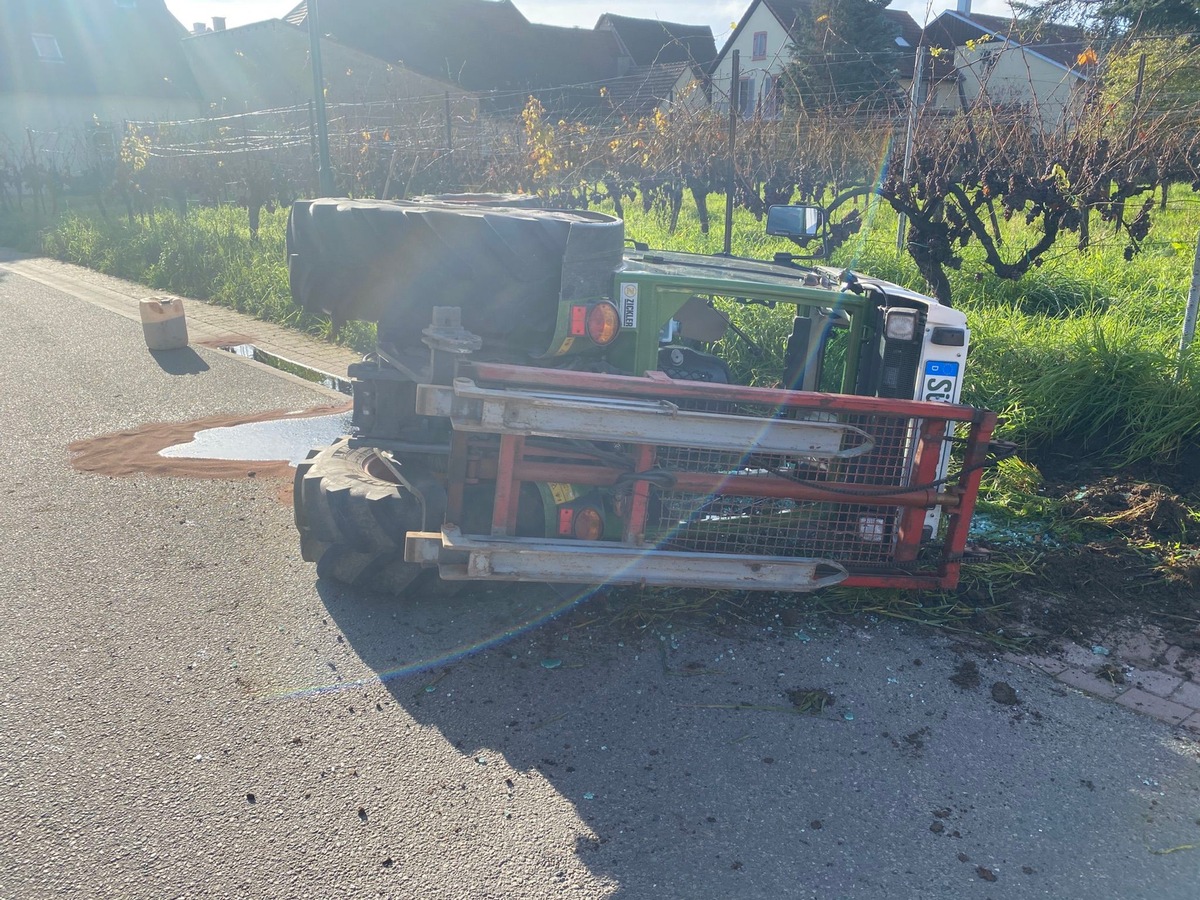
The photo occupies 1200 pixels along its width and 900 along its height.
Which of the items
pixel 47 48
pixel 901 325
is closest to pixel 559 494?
pixel 901 325

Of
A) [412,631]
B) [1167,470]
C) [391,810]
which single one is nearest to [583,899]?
[391,810]

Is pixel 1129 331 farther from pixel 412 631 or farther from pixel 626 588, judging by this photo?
pixel 412 631

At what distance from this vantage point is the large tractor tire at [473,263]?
402 centimetres

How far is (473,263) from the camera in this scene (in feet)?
13.2

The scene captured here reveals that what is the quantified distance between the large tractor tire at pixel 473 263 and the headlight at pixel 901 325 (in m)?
1.25

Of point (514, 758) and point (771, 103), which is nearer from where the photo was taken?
point (514, 758)

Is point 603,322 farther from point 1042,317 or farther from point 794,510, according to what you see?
point 1042,317

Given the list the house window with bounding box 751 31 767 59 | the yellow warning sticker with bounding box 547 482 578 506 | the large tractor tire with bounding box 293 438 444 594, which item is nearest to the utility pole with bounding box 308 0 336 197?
the large tractor tire with bounding box 293 438 444 594

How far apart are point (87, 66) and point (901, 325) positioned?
147 ft

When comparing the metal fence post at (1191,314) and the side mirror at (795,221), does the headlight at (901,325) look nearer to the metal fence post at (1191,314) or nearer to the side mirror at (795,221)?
the side mirror at (795,221)

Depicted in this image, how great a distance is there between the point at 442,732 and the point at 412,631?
0.79 meters

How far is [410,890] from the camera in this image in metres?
2.74

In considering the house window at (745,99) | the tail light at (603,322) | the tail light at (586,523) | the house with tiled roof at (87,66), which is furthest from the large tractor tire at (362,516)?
the house with tiled roof at (87,66)

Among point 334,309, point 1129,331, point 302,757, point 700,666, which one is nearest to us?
point 302,757
